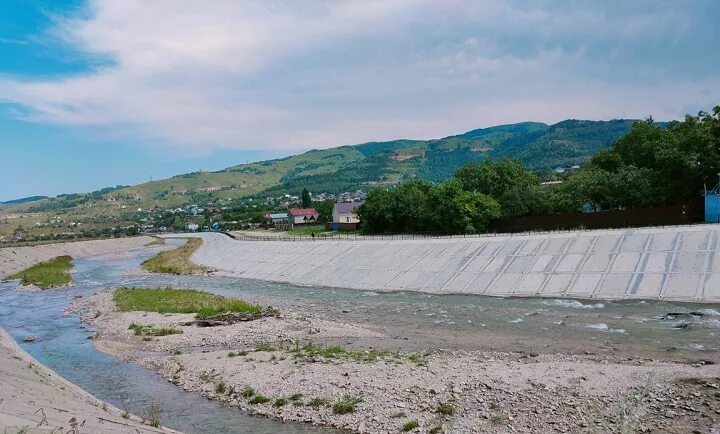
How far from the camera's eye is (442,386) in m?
20.5

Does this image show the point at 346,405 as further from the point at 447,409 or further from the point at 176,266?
the point at 176,266

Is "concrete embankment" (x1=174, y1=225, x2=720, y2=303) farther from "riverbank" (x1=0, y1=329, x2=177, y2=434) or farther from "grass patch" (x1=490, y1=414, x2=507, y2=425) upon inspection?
"riverbank" (x1=0, y1=329, x2=177, y2=434)

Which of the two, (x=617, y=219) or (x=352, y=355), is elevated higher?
(x=617, y=219)

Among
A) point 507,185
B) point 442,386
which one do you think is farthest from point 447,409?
point 507,185

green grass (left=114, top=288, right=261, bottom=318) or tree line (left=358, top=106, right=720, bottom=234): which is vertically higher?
tree line (left=358, top=106, right=720, bottom=234)

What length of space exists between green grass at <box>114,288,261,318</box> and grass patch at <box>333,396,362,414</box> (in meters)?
20.6

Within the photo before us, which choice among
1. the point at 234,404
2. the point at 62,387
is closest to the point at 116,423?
the point at 234,404

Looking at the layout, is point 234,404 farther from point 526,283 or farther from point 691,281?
point 691,281

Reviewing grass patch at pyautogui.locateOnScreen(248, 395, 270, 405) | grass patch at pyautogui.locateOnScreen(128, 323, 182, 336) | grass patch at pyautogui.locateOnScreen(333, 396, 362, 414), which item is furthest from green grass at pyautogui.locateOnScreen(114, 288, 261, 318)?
grass patch at pyautogui.locateOnScreen(333, 396, 362, 414)

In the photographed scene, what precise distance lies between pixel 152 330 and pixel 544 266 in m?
29.6

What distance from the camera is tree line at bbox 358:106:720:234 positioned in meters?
64.5

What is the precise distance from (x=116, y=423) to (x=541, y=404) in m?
13.5

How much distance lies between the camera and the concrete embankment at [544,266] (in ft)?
122

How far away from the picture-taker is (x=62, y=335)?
126 ft
